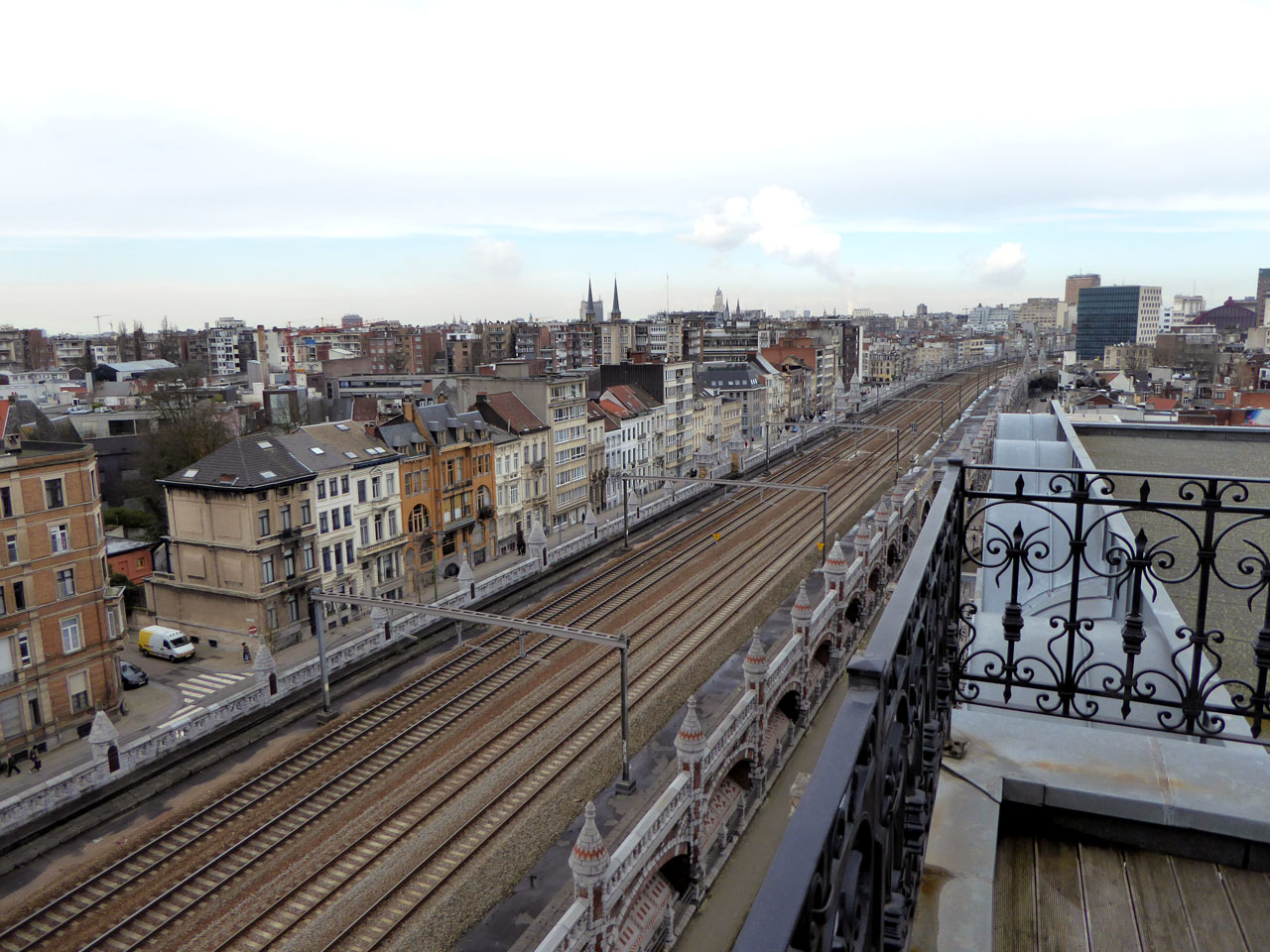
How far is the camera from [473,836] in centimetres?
2052

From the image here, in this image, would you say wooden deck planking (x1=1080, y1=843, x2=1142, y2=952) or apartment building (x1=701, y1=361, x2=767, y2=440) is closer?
wooden deck planking (x1=1080, y1=843, x2=1142, y2=952)

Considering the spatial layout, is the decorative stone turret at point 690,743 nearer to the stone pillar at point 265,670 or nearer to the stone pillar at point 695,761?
the stone pillar at point 695,761

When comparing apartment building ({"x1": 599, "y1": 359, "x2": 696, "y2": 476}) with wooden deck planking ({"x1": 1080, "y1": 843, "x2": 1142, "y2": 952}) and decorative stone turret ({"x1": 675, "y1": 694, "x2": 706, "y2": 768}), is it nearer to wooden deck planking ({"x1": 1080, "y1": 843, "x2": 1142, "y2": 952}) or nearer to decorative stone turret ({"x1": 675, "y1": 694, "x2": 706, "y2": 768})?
decorative stone turret ({"x1": 675, "y1": 694, "x2": 706, "y2": 768})

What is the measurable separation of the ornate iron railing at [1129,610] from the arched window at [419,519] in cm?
3415

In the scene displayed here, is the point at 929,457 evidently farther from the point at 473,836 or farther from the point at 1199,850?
the point at 1199,850

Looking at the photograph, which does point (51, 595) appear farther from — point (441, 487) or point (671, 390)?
point (671, 390)

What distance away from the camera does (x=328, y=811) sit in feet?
70.3

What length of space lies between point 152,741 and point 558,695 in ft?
38.0

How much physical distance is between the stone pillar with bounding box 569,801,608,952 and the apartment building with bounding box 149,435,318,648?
25.3 m

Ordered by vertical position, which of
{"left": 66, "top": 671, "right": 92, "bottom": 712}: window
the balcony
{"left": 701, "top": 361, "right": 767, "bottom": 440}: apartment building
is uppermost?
the balcony

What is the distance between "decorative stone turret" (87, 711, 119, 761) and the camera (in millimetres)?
19859

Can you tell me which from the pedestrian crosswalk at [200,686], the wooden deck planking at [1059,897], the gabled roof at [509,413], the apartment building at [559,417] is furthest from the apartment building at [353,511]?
the wooden deck planking at [1059,897]

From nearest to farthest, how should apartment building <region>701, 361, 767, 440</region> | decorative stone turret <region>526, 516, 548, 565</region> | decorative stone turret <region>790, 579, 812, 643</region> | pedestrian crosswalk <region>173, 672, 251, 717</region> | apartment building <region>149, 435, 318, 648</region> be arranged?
decorative stone turret <region>790, 579, 812, 643</region> < pedestrian crosswalk <region>173, 672, 251, 717</region> < apartment building <region>149, 435, 318, 648</region> < decorative stone turret <region>526, 516, 548, 565</region> < apartment building <region>701, 361, 767, 440</region>

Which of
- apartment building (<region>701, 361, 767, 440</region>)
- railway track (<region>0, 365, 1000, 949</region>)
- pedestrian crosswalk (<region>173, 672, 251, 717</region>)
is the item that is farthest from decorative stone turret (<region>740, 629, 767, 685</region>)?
apartment building (<region>701, 361, 767, 440</region>)
